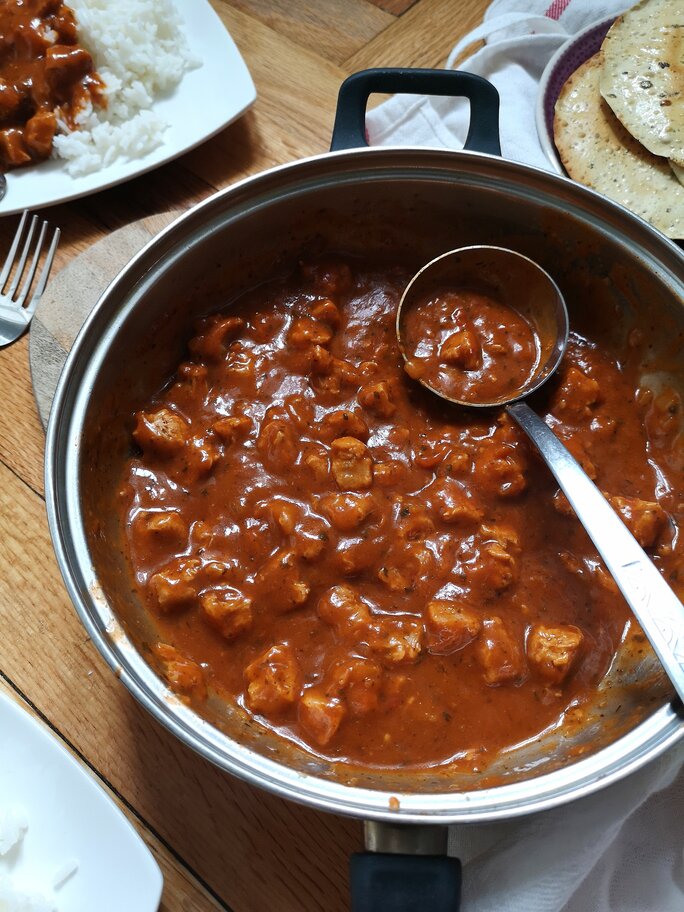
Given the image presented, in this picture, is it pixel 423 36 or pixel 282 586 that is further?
pixel 423 36

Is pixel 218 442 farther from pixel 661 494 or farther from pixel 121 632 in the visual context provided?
pixel 661 494

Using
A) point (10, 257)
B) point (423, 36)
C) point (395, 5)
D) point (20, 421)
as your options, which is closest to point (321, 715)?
point (20, 421)

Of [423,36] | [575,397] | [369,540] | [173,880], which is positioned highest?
[423,36]

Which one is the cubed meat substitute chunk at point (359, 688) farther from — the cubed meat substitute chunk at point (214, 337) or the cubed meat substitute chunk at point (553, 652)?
the cubed meat substitute chunk at point (214, 337)

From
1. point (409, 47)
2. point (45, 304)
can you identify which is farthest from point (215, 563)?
point (409, 47)

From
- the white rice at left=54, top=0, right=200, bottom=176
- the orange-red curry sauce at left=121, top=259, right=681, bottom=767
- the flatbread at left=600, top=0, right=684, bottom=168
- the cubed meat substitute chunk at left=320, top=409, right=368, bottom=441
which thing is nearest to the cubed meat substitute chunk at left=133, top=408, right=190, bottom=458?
the orange-red curry sauce at left=121, top=259, right=681, bottom=767

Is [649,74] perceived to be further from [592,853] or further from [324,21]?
[592,853]

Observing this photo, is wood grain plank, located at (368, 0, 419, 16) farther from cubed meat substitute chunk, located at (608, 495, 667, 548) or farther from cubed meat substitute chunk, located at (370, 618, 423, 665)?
cubed meat substitute chunk, located at (370, 618, 423, 665)

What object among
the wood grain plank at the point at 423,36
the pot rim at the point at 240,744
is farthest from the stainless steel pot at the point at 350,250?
the wood grain plank at the point at 423,36
